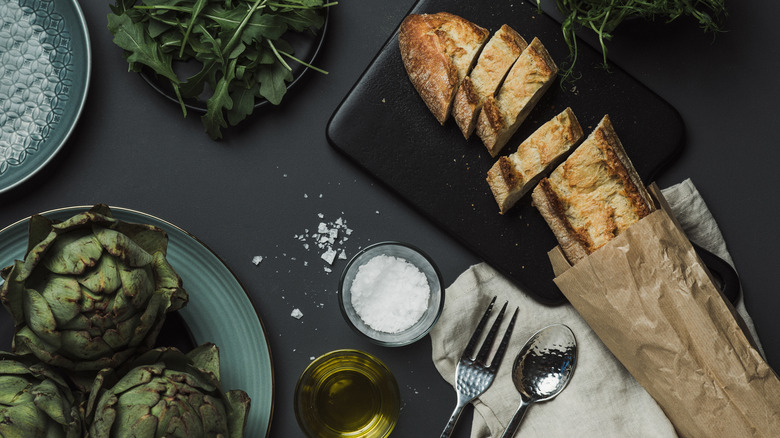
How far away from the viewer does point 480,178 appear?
7.45 ft

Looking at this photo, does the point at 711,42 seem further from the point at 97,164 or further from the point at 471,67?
the point at 97,164

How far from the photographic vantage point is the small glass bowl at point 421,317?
217 cm

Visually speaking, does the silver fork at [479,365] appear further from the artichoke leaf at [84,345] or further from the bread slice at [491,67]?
the artichoke leaf at [84,345]

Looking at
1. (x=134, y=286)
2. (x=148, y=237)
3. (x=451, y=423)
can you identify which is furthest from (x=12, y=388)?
(x=451, y=423)

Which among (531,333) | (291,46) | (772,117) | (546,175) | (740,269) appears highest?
(772,117)

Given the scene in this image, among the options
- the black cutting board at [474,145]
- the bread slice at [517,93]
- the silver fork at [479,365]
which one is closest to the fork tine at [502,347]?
the silver fork at [479,365]

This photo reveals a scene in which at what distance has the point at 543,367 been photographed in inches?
86.5

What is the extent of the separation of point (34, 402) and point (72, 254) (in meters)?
0.39

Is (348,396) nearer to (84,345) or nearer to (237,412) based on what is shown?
(237,412)

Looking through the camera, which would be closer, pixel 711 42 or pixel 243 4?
pixel 243 4

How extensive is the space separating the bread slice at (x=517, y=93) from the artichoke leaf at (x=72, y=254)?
1253 millimetres

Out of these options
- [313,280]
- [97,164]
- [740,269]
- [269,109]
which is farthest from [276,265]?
[740,269]

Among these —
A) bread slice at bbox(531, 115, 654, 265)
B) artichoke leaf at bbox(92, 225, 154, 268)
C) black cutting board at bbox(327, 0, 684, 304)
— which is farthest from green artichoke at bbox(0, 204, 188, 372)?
bread slice at bbox(531, 115, 654, 265)

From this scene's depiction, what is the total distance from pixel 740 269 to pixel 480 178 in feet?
3.20
